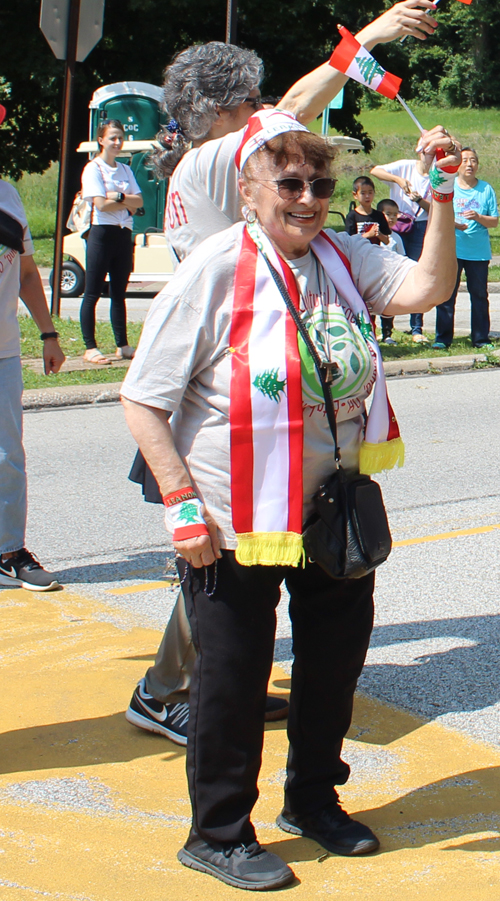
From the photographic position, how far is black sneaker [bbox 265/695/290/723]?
11.9 ft

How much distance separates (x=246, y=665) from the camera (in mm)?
2605

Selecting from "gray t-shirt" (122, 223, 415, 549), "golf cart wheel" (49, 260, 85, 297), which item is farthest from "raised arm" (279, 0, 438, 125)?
"golf cart wheel" (49, 260, 85, 297)

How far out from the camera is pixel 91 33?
11.9 meters

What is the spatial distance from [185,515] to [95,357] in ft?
26.8

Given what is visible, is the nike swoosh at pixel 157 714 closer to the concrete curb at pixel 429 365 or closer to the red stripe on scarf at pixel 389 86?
the red stripe on scarf at pixel 389 86

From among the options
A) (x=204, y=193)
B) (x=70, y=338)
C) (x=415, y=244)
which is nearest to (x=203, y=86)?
(x=204, y=193)

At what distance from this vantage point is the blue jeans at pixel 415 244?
41.2 ft

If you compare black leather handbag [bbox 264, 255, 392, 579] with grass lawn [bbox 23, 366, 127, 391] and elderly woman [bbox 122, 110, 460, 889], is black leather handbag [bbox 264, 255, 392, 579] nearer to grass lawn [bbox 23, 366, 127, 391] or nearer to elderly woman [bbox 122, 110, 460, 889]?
elderly woman [bbox 122, 110, 460, 889]

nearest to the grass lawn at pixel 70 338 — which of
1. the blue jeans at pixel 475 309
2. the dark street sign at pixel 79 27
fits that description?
the dark street sign at pixel 79 27

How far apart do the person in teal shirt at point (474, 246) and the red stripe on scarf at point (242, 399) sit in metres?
9.64

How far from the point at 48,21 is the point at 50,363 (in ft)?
26.4

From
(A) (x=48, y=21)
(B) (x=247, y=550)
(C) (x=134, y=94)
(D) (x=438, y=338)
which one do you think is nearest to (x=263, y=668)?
(B) (x=247, y=550)

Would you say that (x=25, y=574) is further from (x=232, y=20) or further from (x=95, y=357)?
(x=232, y=20)

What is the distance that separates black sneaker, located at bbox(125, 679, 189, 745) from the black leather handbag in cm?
111
